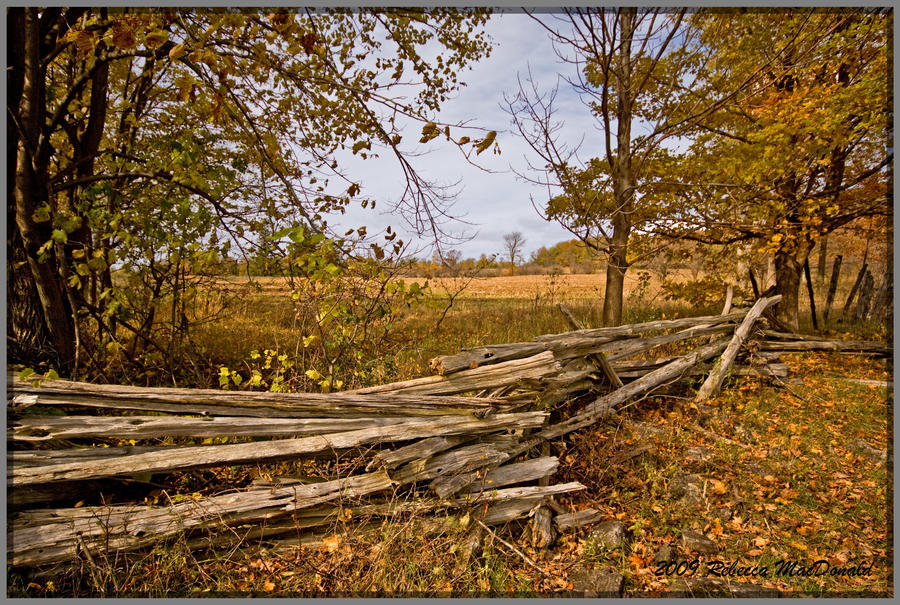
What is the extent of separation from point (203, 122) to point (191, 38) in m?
3.47

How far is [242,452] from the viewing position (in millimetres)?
2773

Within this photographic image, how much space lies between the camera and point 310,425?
3.02 meters

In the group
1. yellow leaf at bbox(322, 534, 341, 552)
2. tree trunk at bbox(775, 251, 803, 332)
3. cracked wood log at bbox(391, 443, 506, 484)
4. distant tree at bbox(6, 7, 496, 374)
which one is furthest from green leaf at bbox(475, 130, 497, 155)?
tree trunk at bbox(775, 251, 803, 332)

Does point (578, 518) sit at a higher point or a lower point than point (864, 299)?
lower

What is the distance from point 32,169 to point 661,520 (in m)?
6.64

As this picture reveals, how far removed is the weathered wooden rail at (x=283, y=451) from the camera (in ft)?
8.37

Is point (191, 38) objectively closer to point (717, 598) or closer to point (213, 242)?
point (213, 242)

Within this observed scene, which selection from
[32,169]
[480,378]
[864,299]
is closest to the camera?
[480,378]

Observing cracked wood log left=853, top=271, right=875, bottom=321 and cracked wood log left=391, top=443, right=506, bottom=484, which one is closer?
cracked wood log left=391, top=443, right=506, bottom=484

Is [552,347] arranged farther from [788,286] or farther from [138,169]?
[788,286]

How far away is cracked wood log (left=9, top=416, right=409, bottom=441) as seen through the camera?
8.63 ft

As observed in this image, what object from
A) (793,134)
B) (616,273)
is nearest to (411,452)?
(616,273)

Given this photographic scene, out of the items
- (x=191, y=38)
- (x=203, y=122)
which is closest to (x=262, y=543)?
(x=191, y=38)

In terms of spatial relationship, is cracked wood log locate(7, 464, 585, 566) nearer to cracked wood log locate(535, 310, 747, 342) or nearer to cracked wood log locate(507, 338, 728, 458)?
cracked wood log locate(507, 338, 728, 458)
